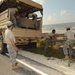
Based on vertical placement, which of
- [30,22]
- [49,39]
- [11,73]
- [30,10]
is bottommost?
[11,73]

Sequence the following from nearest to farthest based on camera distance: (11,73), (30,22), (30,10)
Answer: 1. (11,73)
2. (30,22)
3. (30,10)

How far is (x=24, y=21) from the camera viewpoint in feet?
34.6

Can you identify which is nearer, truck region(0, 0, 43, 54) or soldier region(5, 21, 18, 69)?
soldier region(5, 21, 18, 69)

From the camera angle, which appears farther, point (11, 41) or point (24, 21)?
point (24, 21)

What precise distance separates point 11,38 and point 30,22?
474 centimetres

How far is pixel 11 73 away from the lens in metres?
5.73

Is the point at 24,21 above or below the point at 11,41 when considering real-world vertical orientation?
above

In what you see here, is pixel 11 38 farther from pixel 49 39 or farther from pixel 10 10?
pixel 49 39

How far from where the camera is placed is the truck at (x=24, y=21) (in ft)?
30.3

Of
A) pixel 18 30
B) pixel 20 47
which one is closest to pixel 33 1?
pixel 18 30

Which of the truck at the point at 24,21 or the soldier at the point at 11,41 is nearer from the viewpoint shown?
the soldier at the point at 11,41

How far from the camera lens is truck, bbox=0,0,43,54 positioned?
9.23m

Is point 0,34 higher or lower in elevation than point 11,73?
higher

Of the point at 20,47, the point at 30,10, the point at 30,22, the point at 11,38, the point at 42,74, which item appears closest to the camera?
the point at 42,74
